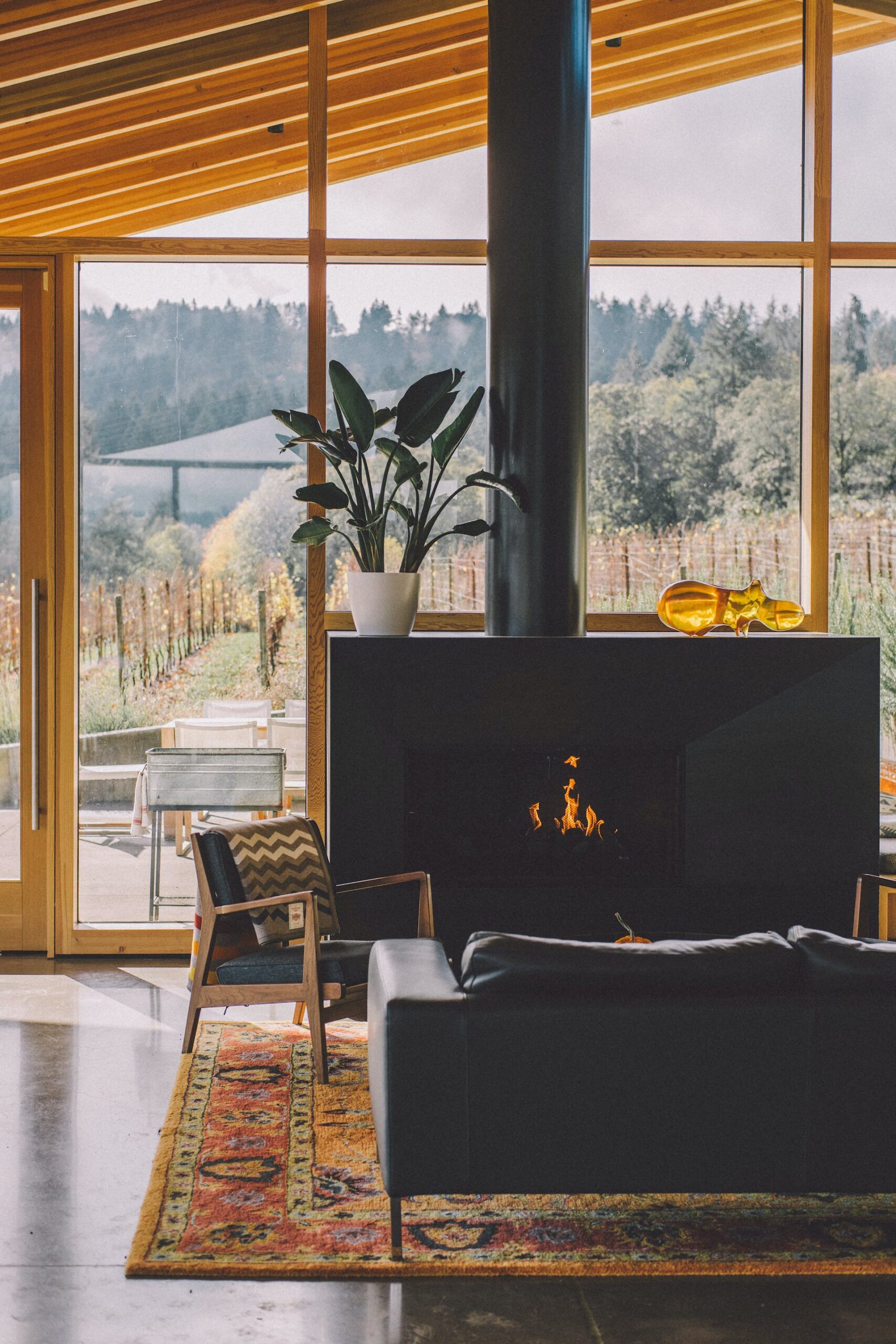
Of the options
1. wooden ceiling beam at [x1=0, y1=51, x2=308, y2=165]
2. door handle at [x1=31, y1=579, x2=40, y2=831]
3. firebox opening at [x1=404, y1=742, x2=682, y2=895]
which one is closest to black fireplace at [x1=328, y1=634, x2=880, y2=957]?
firebox opening at [x1=404, y1=742, x2=682, y2=895]

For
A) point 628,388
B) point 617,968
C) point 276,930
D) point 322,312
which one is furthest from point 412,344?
point 617,968

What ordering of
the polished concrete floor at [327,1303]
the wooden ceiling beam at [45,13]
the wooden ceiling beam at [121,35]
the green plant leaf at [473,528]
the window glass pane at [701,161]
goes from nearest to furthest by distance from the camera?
the polished concrete floor at [327,1303], the green plant leaf at [473,528], the wooden ceiling beam at [45,13], the wooden ceiling beam at [121,35], the window glass pane at [701,161]

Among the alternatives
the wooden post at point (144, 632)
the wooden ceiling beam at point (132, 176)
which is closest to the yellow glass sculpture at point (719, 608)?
the wooden post at point (144, 632)

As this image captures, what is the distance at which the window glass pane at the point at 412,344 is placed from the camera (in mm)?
5402

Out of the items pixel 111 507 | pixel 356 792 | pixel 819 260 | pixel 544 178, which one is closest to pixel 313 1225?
pixel 356 792

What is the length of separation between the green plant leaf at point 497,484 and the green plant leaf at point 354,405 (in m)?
0.44

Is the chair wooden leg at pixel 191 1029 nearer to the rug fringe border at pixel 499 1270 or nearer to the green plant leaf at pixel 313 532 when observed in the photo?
the rug fringe border at pixel 499 1270

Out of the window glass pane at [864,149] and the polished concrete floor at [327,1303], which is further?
the window glass pane at [864,149]

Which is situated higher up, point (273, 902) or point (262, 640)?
point (262, 640)

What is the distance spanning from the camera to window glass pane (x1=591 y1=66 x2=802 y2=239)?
17.8 ft

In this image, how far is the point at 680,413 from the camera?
5453 millimetres

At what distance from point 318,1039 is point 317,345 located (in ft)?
9.59

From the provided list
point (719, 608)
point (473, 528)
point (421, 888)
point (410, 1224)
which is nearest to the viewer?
point (410, 1224)

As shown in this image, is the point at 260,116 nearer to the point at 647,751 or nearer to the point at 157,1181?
the point at 647,751
